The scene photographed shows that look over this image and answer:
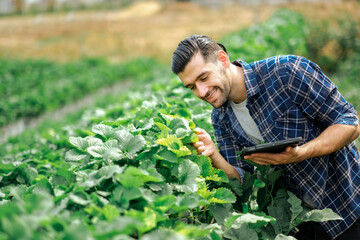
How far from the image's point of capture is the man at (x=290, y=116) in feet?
6.70

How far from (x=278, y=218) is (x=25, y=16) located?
35.1 meters

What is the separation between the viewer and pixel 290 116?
7.07 ft

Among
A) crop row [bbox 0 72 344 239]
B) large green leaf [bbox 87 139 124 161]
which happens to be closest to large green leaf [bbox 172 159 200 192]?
crop row [bbox 0 72 344 239]

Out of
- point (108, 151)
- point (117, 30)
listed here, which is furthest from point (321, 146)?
point (117, 30)

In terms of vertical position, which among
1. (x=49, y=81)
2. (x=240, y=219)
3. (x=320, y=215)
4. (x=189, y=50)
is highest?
(x=189, y=50)

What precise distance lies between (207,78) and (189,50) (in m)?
0.18

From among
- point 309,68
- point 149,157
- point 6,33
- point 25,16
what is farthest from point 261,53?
point 25,16

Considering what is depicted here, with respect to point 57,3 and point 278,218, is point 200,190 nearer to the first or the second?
point 278,218

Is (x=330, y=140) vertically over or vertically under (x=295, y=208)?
over

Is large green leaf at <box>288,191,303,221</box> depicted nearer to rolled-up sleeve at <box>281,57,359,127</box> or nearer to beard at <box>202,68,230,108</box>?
rolled-up sleeve at <box>281,57,359,127</box>

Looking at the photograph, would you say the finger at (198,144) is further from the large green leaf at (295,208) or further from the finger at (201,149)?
the large green leaf at (295,208)

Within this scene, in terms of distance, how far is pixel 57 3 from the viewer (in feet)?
119

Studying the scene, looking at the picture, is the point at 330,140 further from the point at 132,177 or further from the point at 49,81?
the point at 49,81

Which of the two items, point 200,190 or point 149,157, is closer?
point 200,190
